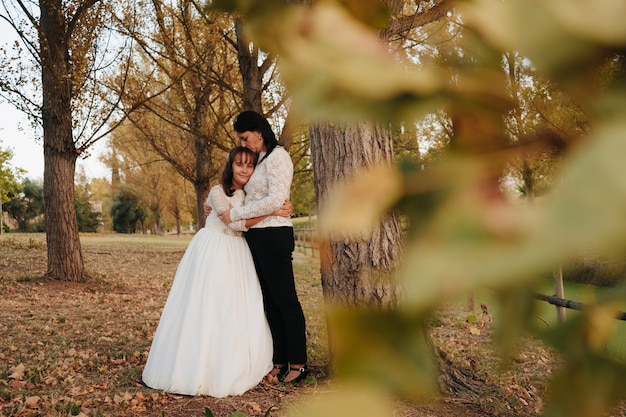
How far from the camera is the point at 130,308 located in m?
8.25

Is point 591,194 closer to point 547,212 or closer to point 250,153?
point 547,212

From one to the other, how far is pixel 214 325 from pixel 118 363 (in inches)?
53.8

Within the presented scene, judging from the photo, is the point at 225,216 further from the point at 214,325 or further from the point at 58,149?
the point at 58,149

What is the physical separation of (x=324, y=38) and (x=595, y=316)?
8.0 inches

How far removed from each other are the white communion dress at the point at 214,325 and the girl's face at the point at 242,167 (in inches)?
7.7

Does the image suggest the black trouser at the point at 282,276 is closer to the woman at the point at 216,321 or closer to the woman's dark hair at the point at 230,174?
the woman at the point at 216,321

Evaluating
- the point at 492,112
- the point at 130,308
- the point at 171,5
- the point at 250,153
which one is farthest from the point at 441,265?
the point at 171,5

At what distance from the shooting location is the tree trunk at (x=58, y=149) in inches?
375

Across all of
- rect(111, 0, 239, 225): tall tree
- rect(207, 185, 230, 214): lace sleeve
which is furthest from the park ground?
rect(111, 0, 239, 225): tall tree

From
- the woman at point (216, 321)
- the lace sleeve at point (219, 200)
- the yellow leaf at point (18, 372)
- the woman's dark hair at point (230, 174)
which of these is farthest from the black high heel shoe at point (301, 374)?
the yellow leaf at point (18, 372)

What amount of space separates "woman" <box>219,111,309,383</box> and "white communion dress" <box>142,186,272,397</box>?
14cm

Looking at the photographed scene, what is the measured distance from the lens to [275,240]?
4.63 metres

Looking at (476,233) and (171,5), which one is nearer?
(476,233)

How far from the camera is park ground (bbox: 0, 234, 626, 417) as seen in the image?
389 cm
